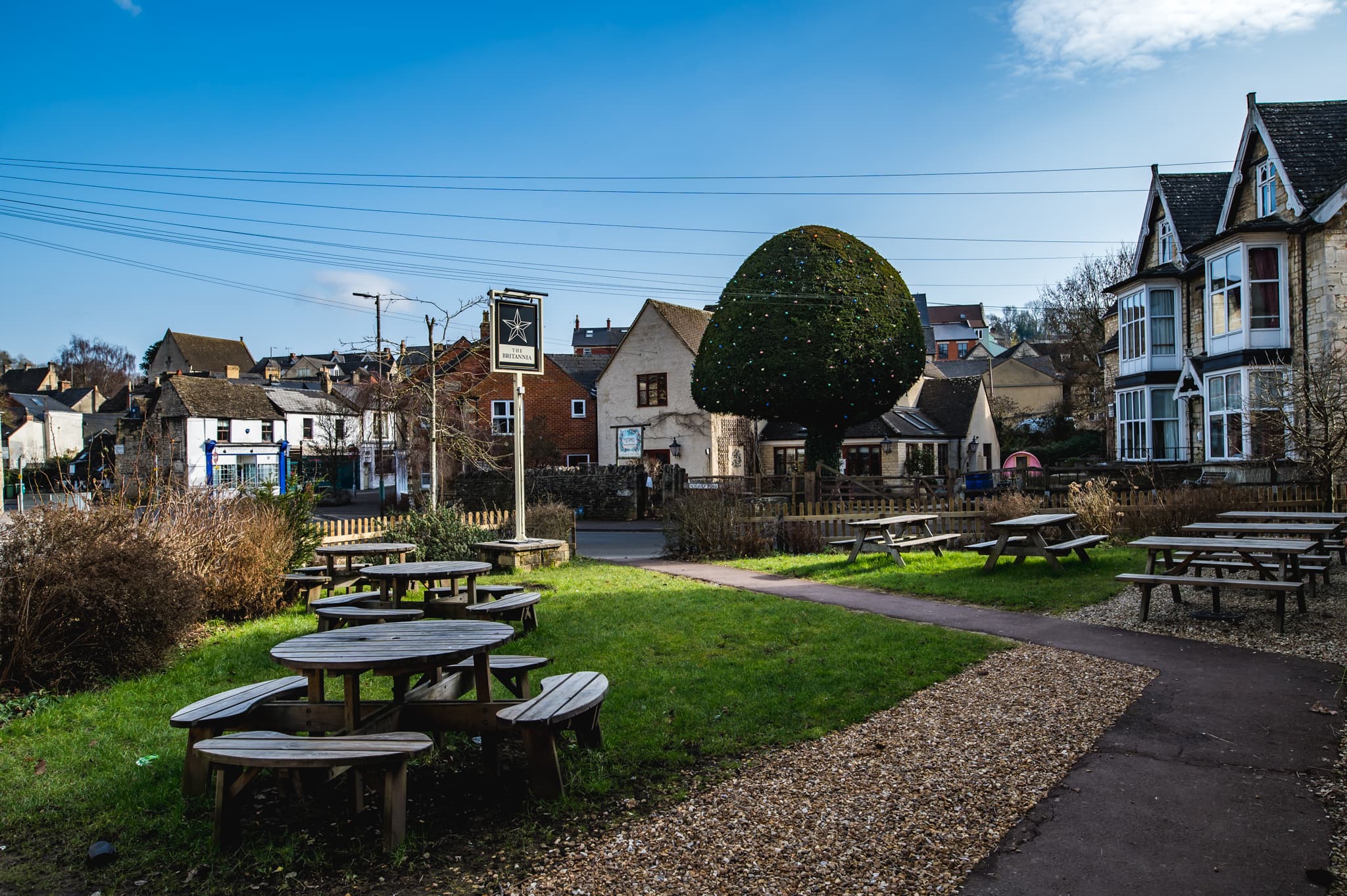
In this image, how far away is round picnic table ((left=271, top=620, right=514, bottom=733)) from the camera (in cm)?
454

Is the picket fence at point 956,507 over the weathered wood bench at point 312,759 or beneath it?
over

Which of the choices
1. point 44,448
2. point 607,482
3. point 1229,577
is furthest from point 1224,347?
point 44,448

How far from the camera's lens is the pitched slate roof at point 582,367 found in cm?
4228

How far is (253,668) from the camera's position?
26.0ft

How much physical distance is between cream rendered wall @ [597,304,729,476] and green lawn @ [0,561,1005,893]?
28.1m

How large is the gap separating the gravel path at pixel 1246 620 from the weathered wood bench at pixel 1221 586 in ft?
0.41

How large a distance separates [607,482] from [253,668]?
25603mm

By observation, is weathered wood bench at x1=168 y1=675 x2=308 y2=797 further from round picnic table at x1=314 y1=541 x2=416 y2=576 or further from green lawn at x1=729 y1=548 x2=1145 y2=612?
green lawn at x1=729 y1=548 x2=1145 y2=612

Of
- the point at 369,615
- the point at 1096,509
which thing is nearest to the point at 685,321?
the point at 1096,509

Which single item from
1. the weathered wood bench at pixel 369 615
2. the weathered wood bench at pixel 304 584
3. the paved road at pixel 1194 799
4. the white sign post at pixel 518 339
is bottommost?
the paved road at pixel 1194 799

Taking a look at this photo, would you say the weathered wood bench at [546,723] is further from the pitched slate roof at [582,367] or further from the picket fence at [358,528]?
the pitched slate roof at [582,367]

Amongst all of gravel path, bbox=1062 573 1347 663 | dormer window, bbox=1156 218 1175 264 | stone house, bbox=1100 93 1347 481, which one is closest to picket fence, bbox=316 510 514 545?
gravel path, bbox=1062 573 1347 663

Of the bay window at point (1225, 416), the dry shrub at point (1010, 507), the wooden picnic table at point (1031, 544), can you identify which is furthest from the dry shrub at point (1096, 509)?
the bay window at point (1225, 416)

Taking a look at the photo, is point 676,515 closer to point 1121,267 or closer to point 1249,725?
point 1249,725
